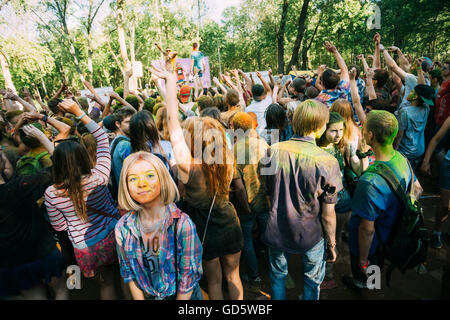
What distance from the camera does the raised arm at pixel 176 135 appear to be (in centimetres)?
194

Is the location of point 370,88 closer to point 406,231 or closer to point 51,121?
point 406,231

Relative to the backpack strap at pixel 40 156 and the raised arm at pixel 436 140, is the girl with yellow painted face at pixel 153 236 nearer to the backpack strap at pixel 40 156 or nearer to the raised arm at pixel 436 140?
the backpack strap at pixel 40 156

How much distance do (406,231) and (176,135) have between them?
2066mm

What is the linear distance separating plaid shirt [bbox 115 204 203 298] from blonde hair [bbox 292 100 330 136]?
1259 millimetres

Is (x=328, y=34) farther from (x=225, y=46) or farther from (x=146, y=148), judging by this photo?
(x=146, y=148)

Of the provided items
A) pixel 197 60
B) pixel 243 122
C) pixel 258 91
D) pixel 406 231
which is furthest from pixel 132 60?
pixel 406 231

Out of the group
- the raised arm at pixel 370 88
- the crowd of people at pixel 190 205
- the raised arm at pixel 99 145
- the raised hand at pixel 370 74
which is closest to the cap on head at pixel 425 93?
the raised arm at pixel 370 88

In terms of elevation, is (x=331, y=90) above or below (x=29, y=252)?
above

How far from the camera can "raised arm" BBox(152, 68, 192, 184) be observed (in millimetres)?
1942

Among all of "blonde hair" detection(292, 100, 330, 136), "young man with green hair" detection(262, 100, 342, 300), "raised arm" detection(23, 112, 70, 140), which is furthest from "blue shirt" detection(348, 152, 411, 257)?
"raised arm" detection(23, 112, 70, 140)

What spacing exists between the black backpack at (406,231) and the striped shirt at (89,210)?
249 centimetres

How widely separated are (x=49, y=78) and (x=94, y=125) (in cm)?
5364
